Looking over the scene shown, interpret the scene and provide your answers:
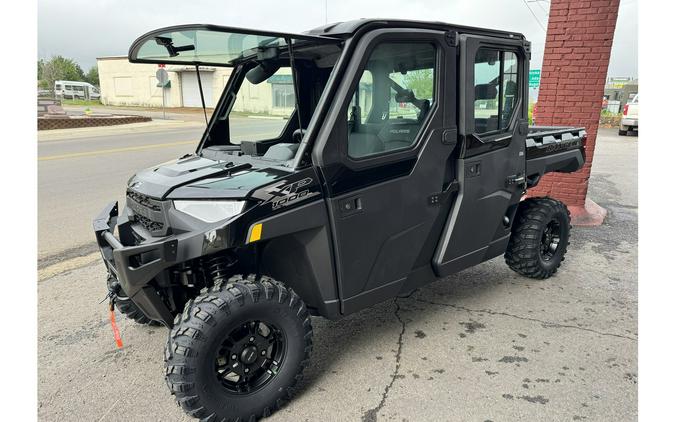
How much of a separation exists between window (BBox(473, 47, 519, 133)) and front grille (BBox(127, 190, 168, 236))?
2272mm

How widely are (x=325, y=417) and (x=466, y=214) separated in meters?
1.76

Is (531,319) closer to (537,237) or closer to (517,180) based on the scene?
(537,237)

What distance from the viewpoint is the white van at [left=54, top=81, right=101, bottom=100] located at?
53034 mm

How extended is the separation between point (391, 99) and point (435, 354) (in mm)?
1762

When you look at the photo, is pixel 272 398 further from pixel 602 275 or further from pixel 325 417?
pixel 602 275

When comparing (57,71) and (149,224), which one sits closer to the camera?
(149,224)

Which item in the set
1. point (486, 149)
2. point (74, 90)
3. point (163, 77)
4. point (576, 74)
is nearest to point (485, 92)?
point (486, 149)

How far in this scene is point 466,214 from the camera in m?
3.57

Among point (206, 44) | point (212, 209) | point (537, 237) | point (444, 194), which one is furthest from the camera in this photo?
point (537, 237)

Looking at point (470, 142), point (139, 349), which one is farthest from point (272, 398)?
point (470, 142)

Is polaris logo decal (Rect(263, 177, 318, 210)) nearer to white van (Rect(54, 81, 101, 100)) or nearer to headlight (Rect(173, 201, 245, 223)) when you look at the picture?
headlight (Rect(173, 201, 245, 223))

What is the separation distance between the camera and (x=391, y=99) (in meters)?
3.13

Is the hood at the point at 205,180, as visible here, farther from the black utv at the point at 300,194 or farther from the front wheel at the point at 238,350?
the front wheel at the point at 238,350

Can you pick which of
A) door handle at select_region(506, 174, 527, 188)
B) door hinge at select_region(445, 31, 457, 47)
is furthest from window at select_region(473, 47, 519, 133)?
door handle at select_region(506, 174, 527, 188)
